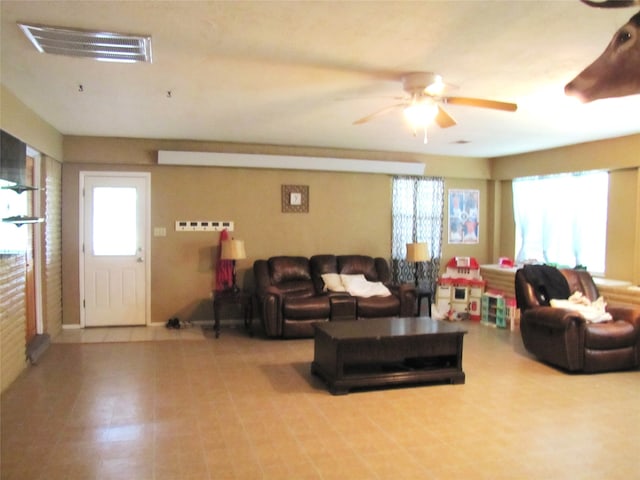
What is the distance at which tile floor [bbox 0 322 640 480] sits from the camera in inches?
107

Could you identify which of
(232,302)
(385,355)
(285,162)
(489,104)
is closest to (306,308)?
(232,302)

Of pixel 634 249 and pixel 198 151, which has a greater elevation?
pixel 198 151

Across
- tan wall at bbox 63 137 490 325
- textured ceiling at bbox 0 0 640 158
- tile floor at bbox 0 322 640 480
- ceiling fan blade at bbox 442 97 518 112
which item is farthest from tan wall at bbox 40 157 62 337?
ceiling fan blade at bbox 442 97 518 112

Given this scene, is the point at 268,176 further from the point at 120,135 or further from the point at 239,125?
the point at 120,135

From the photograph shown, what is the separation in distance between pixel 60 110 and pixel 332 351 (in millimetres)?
3374

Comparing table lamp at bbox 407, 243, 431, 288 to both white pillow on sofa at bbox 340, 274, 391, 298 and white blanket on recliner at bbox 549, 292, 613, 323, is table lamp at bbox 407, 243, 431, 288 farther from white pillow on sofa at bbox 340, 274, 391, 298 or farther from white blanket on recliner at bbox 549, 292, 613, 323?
white blanket on recliner at bbox 549, 292, 613, 323

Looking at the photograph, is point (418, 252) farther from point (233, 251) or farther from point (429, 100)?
point (429, 100)

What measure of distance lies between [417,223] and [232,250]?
287 cm

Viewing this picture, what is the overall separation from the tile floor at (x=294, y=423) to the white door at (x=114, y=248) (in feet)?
4.33

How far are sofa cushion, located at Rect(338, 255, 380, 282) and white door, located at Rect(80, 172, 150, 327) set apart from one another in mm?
2564

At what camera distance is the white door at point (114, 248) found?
6094mm

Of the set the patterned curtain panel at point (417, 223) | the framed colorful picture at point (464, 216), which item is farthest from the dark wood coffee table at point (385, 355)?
the framed colorful picture at point (464, 216)

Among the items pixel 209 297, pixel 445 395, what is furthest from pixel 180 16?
pixel 209 297

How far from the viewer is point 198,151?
6.27 meters
